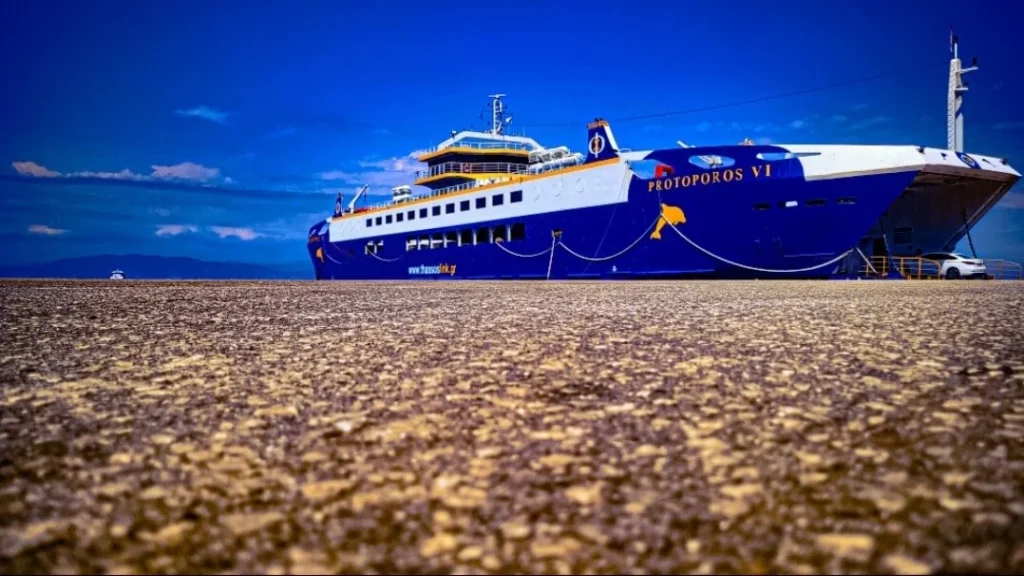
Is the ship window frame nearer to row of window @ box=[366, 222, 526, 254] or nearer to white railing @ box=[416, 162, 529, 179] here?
row of window @ box=[366, 222, 526, 254]

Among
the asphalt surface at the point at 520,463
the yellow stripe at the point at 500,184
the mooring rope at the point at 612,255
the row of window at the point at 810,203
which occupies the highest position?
the yellow stripe at the point at 500,184

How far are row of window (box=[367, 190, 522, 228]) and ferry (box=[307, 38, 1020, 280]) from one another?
0.24 ft

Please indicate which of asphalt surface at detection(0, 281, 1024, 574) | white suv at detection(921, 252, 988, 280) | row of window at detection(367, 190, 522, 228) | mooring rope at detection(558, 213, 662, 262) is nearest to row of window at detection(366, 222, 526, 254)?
row of window at detection(367, 190, 522, 228)

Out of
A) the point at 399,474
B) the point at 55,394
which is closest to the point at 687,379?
the point at 399,474

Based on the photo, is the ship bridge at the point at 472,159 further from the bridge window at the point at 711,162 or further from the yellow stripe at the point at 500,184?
the bridge window at the point at 711,162

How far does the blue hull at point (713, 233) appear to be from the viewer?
15289 mm

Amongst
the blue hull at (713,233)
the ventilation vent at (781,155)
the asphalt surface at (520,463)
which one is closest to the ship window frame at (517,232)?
the blue hull at (713,233)

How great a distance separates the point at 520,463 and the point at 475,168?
93.1ft

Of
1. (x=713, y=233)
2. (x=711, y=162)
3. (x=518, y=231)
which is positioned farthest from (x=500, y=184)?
(x=713, y=233)

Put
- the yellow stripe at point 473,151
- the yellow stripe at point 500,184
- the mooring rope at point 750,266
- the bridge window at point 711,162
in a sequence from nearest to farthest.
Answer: the mooring rope at point 750,266 → the bridge window at point 711,162 → the yellow stripe at point 500,184 → the yellow stripe at point 473,151

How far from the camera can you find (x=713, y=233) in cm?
1680

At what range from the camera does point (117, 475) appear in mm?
923

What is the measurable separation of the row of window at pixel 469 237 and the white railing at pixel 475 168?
4021mm

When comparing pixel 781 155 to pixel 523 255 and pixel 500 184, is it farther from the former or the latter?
pixel 500 184
